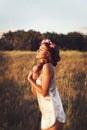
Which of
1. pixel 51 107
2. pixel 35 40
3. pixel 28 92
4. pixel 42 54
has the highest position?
pixel 42 54

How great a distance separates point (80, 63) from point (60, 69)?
1.50 feet

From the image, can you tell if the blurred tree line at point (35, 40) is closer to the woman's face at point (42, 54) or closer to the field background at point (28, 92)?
the field background at point (28, 92)

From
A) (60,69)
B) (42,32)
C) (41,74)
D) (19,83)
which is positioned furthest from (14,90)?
(41,74)

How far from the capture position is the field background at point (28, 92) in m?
10.9

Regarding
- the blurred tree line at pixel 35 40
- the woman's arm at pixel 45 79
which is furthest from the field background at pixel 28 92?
the woman's arm at pixel 45 79

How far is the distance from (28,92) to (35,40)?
1.43 meters

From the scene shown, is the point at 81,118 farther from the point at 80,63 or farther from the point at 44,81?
the point at 44,81

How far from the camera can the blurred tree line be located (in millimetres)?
11977

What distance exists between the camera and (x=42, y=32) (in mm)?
12289

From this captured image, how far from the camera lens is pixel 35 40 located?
12.1 m

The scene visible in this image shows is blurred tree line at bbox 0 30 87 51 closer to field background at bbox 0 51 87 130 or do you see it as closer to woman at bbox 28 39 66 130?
field background at bbox 0 51 87 130

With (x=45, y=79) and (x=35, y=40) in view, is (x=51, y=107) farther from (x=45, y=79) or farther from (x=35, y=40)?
(x=35, y=40)

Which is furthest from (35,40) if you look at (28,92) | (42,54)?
(42,54)

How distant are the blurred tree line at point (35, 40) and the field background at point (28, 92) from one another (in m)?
0.37
